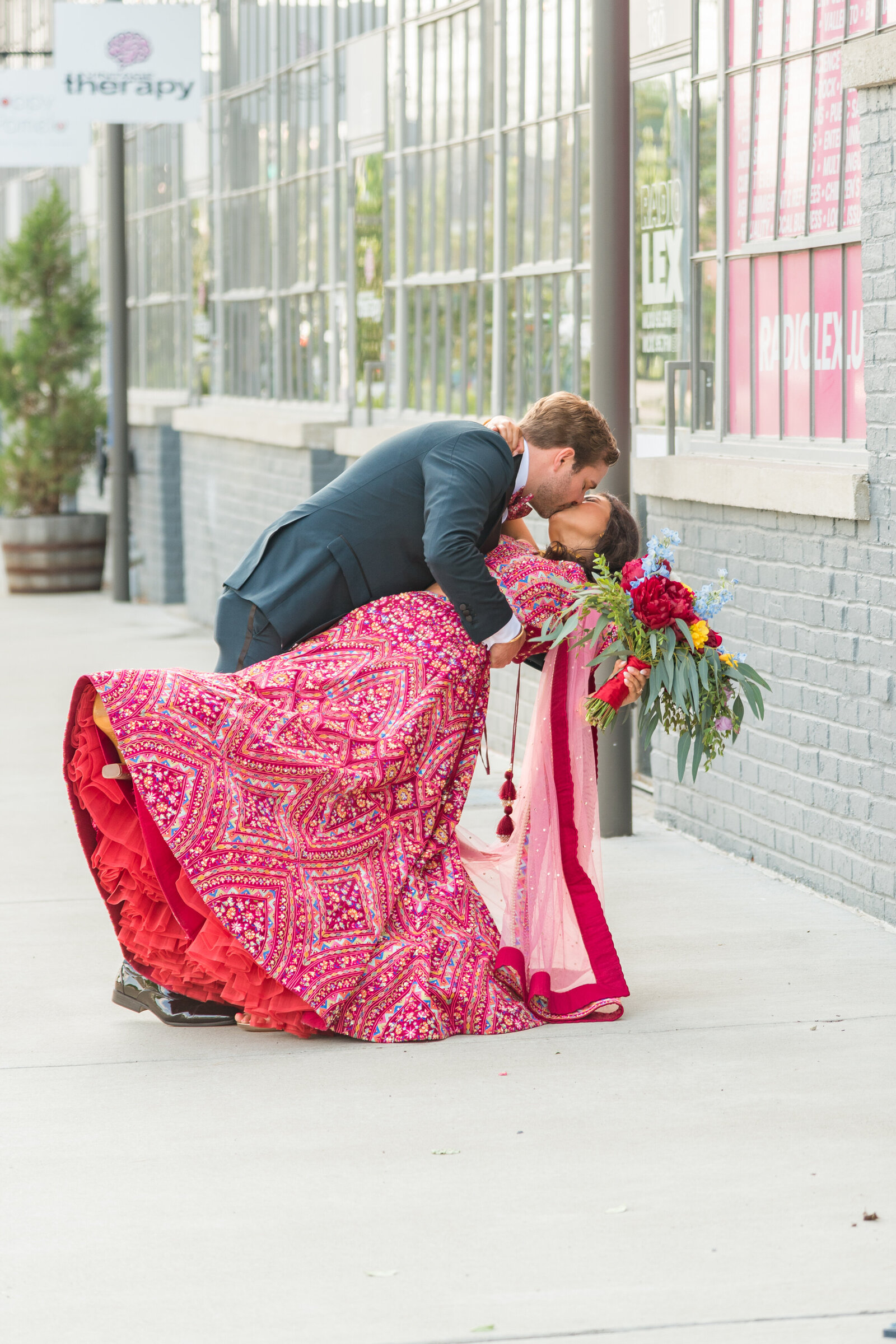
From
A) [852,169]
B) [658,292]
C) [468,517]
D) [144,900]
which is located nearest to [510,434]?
[468,517]

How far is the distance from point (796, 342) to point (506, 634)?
7.19ft

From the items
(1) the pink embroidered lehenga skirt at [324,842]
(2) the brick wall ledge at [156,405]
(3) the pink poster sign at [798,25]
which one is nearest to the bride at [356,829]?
(1) the pink embroidered lehenga skirt at [324,842]

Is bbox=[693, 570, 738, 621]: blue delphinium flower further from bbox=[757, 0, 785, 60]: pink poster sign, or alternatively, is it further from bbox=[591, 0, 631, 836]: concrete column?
bbox=[757, 0, 785, 60]: pink poster sign

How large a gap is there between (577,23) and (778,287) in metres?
2.23

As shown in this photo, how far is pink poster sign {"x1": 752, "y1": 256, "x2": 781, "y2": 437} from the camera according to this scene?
651 centimetres

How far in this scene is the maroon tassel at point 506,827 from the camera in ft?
16.2

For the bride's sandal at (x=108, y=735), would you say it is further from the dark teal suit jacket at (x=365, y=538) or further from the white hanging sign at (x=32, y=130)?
the white hanging sign at (x=32, y=130)

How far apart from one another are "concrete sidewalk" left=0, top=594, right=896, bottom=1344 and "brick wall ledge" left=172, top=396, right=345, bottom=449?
19.9 feet

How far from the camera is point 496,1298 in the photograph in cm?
324

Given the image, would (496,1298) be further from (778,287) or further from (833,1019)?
(778,287)

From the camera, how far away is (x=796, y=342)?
250 inches

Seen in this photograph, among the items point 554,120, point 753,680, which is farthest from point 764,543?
point 554,120

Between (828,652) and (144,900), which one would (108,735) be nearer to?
(144,900)

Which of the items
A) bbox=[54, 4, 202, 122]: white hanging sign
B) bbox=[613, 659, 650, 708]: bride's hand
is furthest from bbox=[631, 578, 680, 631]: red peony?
bbox=[54, 4, 202, 122]: white hanging sign
